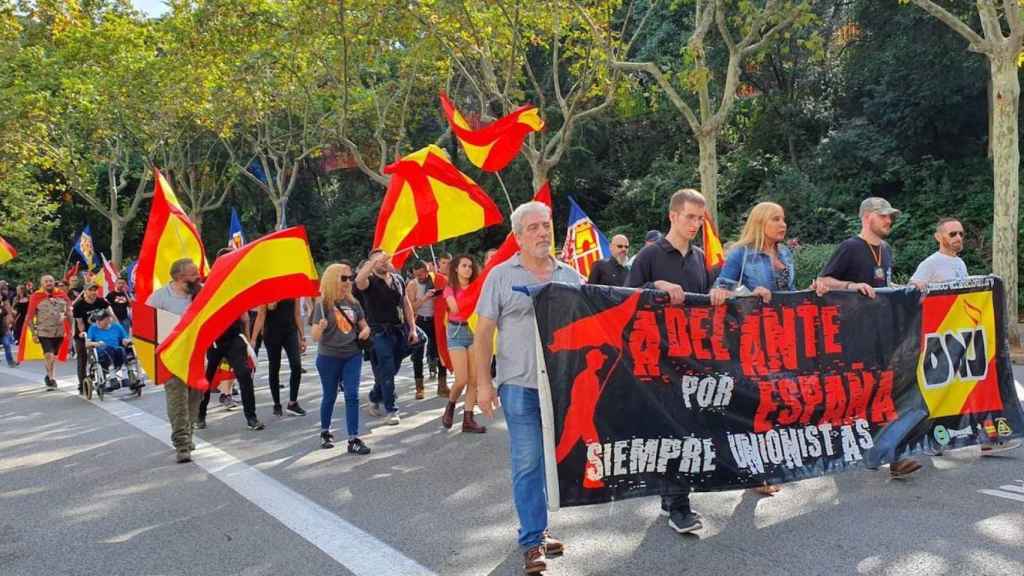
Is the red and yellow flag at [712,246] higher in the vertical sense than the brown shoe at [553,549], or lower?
higher

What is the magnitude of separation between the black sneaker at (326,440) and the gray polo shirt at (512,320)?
11.6ft

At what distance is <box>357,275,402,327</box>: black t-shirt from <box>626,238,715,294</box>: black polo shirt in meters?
4.35

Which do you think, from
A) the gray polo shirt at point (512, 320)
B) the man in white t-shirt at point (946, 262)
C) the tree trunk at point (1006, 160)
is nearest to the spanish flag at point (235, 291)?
the gray polo shirt at point (512, 320)

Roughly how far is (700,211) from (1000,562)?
2261mm

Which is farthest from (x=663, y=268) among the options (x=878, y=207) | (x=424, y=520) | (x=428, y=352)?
(x=428, y=352)

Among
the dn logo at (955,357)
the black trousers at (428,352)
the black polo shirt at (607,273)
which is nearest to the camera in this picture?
the dn logo at (955,357)

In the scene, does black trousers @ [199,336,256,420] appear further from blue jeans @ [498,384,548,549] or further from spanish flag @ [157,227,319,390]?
blue jeans @ [498,384,548,549]

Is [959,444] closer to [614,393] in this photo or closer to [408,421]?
[614,393]

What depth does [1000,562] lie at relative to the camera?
415cm

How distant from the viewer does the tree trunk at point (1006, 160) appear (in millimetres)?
11828

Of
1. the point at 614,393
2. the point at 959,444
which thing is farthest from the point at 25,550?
the point at 959,444

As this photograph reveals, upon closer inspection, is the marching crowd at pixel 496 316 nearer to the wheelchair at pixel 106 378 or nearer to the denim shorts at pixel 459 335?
the denim shorts at pixel 459 335

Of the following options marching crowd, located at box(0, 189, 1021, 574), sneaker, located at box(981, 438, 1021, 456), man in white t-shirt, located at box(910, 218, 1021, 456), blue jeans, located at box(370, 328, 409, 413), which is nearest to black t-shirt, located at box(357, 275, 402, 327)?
marching crowd, located at box(0, 189, 1021, 574)

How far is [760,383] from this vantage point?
5.15 m
